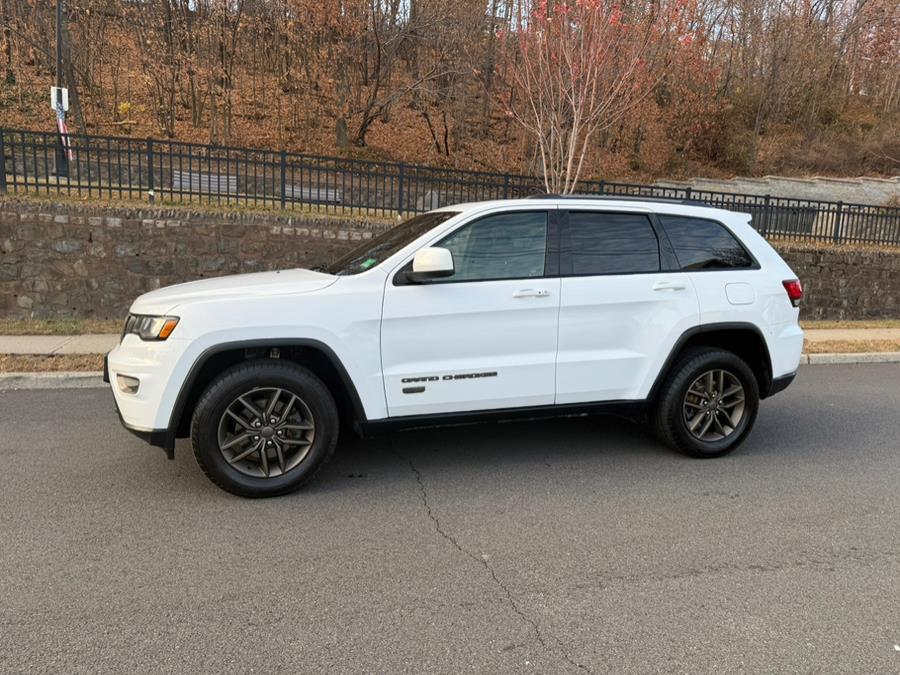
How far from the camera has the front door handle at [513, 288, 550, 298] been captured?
14.9 feet

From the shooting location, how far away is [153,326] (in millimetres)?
4094

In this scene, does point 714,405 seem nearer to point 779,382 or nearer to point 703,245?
point 779,382

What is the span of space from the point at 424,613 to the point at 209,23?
23.2m

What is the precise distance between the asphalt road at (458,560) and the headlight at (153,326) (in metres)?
1.05

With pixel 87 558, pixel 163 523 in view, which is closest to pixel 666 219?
pixel 163 523

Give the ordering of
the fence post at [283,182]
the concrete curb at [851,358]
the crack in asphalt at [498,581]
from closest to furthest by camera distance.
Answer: the crack in asphalt at [498,581] → the concrete curb at [851,358] → the fence post at [283,182]

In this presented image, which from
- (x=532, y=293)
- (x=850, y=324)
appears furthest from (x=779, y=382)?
(x=850, y=324)

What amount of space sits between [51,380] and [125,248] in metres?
3.63

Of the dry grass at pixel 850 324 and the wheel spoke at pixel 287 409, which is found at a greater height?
the wheel spoke at pixel 287 409

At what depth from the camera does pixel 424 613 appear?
10.1 ft

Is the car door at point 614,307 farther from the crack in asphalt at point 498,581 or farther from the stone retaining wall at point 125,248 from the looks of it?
the stone retaining wall at point 125,248

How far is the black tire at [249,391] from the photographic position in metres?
4.06

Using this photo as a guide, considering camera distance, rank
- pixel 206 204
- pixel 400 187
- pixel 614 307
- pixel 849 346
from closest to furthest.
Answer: pixel 614 307 → pixel 849 346 → pixel 206 204 → pixel 400 187

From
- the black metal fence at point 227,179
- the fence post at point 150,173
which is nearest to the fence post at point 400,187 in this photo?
the black metal fence at point 227,179
